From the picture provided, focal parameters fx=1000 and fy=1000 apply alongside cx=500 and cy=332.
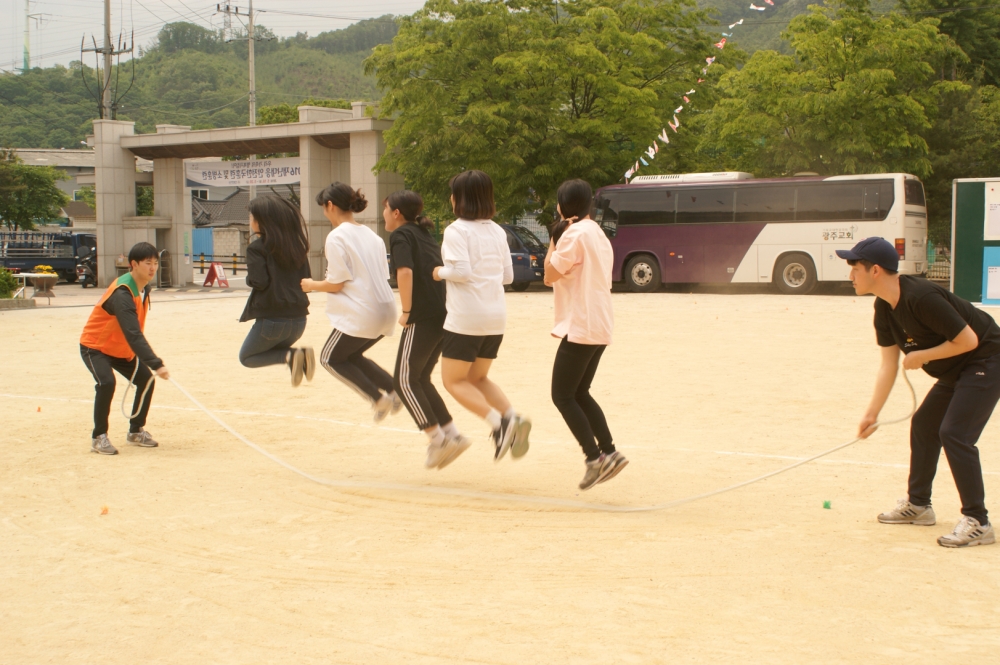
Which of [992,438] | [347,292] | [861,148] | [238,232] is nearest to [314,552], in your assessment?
[347,292]

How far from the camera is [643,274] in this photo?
26797 millimetres

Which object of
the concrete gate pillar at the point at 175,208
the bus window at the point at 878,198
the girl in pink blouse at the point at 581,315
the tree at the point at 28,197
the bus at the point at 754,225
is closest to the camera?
the girl in pink blouse at the point at 581,315

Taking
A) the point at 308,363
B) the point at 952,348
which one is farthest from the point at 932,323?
the point at 308,363

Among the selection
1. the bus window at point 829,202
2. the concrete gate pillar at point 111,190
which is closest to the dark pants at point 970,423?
the bus window at point 829,202

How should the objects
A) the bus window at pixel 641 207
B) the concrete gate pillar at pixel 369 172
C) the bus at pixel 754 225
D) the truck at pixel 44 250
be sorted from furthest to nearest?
the truck at pixel 44 250
the concrete gate pillar at pixel 369 172
the bus window at pixel 641 207
the bus at pixel 754 225

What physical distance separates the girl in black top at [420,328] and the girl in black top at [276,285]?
74 cm

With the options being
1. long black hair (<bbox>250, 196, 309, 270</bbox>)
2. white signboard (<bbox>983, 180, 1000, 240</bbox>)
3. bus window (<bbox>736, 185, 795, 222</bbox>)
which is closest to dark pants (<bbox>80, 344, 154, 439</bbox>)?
long black hair (<bbox>250, 196, 309, 270</bbox>)

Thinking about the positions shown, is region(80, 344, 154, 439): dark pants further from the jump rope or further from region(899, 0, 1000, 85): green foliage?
region(899, 0, 1000, 85): green foliage

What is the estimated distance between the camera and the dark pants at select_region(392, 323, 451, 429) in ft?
18.7

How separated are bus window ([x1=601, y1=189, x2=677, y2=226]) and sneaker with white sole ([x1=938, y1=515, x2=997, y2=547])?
22171mm

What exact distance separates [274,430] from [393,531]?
2993mm

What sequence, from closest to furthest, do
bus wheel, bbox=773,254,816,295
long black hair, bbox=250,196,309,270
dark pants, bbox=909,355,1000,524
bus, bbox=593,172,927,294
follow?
dark pants, bbox=909,355,1000,524 < long black hair, bbox=250,196,309,270 < bus, bbox=593,172,927,294 < bus wheel, bbox=773,254,816,295

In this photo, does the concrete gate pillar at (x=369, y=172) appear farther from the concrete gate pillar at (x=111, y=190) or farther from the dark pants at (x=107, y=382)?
the dark pants at (x=107, y=382)

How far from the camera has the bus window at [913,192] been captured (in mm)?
23406
